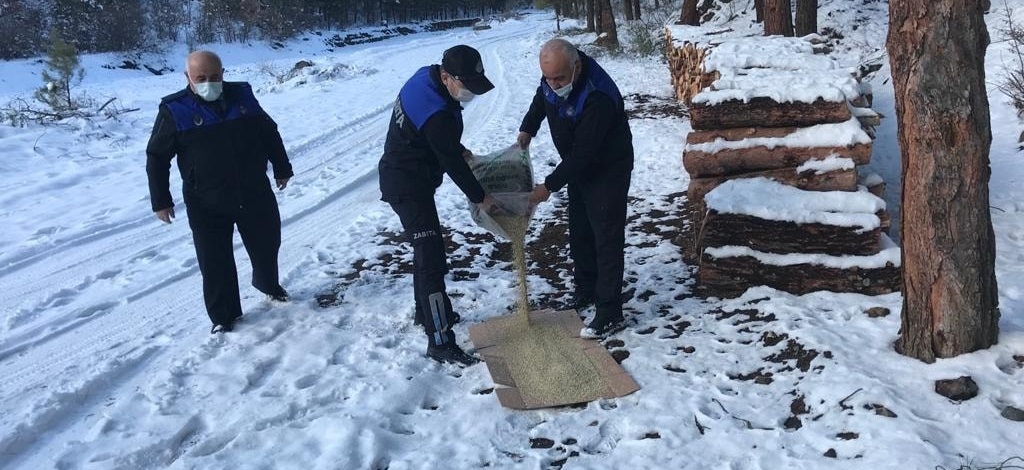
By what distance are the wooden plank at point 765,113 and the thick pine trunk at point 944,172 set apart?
7.89 feet

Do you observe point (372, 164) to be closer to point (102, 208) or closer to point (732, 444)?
point (102, 208)

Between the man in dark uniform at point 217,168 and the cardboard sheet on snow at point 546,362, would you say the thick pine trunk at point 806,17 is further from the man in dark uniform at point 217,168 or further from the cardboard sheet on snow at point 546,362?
the man in dark uniform at point 217,168

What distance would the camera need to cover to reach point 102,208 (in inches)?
292

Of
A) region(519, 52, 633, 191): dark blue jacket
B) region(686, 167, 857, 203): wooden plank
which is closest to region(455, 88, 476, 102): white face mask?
region(519, 52, 633, 191): dark blue jacket

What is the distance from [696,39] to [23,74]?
20.1 metres

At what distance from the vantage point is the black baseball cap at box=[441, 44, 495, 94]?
387 cm

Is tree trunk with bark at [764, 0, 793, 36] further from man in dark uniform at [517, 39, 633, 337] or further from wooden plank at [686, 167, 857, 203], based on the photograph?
man in dark uniform at [517, 39, 633, 337]

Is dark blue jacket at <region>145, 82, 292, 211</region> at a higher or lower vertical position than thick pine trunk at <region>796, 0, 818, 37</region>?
lower

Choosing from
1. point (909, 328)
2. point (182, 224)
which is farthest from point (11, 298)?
point (909, 328)

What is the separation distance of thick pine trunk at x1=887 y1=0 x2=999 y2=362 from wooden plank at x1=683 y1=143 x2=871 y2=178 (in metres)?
2.07

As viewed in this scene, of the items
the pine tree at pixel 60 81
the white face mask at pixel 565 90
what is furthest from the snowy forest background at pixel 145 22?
the white face mask at pixel 565 90

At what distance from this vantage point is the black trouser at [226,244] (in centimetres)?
458

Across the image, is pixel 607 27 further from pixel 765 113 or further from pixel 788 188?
pixel 788 188

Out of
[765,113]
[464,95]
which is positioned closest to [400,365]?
[464,95]
